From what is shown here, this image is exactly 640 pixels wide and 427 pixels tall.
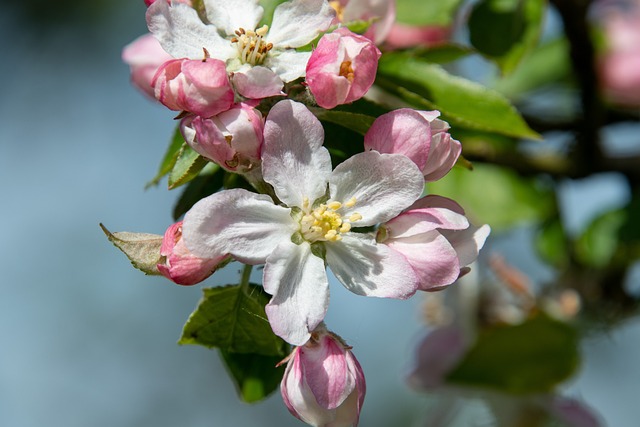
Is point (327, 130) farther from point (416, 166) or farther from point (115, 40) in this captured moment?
point (115, 40)

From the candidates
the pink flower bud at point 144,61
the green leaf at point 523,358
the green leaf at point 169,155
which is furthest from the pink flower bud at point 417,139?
the green leaf at point 523,358

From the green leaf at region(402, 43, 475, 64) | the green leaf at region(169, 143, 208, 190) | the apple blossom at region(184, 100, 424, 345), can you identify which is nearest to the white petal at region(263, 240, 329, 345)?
the apple blossom at region(184, 100, 424, 345)

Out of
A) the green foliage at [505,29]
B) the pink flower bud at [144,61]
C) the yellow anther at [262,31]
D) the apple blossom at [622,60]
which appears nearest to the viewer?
the yellow anther at [262,31]

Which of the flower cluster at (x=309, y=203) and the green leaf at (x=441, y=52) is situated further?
the green leaf at (x=441, y=52)

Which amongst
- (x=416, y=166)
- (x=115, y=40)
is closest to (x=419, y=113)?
(x=416, y=166)

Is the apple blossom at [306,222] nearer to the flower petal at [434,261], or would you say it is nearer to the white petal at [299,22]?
the flower petal at [434,261]

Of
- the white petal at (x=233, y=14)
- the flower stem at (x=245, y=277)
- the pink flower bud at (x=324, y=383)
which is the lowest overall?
the pink flower bud at (x=324, y=383)

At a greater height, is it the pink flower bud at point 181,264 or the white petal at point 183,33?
the white petal at point 183,33

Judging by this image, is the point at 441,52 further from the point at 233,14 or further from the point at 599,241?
the point at 599,241
